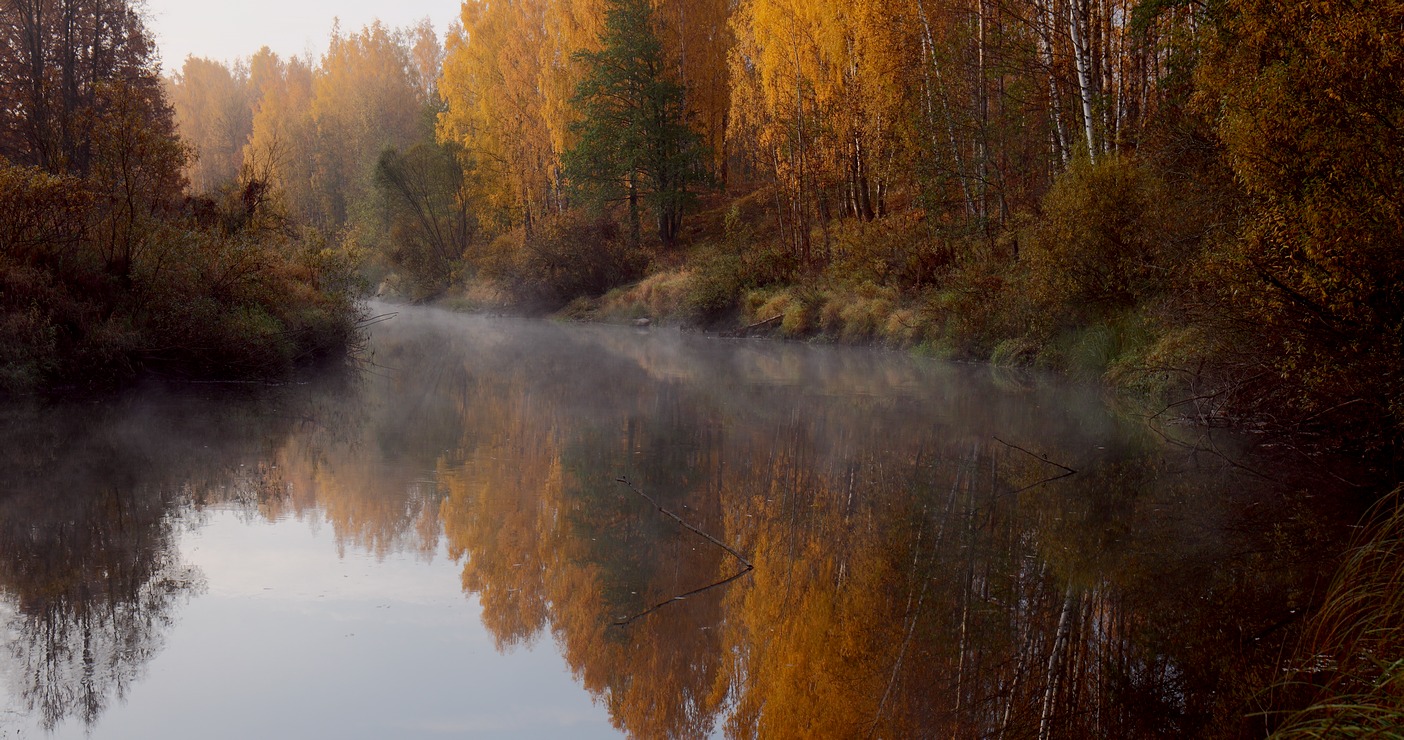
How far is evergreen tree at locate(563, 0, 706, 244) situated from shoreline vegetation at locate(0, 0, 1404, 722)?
127 mm

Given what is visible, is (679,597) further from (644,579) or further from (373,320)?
(373,320)

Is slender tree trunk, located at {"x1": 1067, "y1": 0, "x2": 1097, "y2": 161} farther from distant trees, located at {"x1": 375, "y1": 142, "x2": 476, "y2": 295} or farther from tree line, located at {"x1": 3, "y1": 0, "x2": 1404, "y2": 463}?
distant trees, located at {"x1": 375, "y1": 142, "x2": 476, "y2": 295}

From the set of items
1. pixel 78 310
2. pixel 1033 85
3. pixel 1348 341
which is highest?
pixel 1033 85

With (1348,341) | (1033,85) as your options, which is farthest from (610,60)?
(1348,341)

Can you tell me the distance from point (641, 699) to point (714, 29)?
3416 cm

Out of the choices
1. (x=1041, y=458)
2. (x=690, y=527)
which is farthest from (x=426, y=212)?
(x=690, y=527)

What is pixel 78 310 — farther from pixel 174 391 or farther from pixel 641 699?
pixel 641 699

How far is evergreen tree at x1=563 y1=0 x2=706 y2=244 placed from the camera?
31656mm

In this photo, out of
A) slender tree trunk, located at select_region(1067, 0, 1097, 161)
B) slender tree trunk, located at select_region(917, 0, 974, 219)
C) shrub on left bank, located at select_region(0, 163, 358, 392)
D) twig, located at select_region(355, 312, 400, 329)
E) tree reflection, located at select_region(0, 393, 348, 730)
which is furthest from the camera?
twig, located at select_region(355, 312, 400, 329)

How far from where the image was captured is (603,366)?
63.1 ft

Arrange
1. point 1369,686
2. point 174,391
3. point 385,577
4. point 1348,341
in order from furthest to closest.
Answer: point 174,391 < point 1348,341 < point 385,577 < point 1369,686

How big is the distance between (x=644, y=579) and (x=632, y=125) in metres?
27.6

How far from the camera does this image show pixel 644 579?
590cm

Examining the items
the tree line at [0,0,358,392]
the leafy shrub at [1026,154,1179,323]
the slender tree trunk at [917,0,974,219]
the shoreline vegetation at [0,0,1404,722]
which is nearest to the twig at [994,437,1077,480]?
the shoreline vegetation at [0,0,1404,722]
